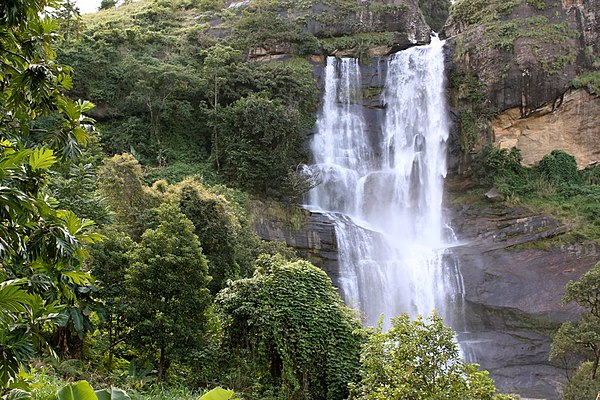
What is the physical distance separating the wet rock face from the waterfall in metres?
1.30

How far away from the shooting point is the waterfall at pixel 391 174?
23.4 meters

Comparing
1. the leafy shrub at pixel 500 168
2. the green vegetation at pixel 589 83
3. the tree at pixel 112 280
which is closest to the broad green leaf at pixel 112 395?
the tree at pixel 112 280

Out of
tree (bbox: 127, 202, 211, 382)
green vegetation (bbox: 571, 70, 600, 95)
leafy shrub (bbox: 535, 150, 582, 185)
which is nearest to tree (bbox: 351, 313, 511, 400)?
tree (bbox: 127, 202, 211, 382)

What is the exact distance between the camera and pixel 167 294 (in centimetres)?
1089

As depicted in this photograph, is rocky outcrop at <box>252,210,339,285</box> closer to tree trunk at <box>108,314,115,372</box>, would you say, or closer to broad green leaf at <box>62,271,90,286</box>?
tree trunk at <box>108,314,115,372</box>

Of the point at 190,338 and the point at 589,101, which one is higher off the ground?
the point at 589,101

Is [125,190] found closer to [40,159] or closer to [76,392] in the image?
[76,392]

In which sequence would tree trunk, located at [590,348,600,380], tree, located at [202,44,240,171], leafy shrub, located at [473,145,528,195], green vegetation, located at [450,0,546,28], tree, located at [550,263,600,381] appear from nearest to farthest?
tree trunk, located at [590,348,600,380], tree, located at [550,263,600,381], tree, located at [202,44,240,171], leafy shrub, located at [473,145,528,195], green vegetation, located at [450,0,546,28]

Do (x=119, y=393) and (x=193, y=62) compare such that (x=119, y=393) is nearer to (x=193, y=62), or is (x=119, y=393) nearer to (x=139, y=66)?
(x=139, y=66)

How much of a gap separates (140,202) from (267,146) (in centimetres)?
1085

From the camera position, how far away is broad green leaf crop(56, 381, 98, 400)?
336cm

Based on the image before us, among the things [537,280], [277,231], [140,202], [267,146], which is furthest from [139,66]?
[537,280]

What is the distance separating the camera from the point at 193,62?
2934 cm

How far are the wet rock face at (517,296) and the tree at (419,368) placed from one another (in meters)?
12.7
